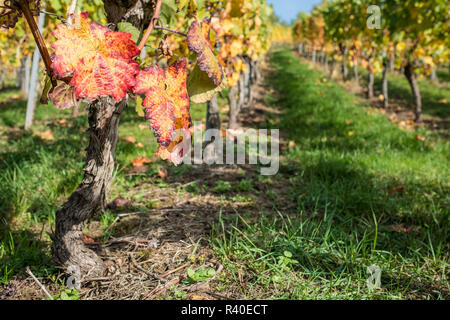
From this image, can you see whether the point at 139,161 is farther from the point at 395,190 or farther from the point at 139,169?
the point at 395,190

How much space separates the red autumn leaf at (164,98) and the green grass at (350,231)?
920 mm

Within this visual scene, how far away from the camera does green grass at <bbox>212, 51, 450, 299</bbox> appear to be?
1577 millimetres

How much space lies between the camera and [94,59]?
84cm

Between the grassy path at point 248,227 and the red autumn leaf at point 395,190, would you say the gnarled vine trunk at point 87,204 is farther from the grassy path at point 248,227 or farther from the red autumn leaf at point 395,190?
the red autumn leaf at point 395,190

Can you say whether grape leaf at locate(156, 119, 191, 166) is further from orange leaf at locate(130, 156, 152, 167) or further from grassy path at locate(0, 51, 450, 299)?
orange leaf at locate(130, 156, 152, 167)

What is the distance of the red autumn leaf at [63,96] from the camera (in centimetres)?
95

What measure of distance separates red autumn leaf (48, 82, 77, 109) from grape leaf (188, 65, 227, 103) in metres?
0.36

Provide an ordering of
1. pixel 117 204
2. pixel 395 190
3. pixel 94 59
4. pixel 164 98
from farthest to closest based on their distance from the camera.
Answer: pixel 395 190 < pixel 117 204 < pixel 164 98 < pixel 94 59

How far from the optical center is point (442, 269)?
1751mm

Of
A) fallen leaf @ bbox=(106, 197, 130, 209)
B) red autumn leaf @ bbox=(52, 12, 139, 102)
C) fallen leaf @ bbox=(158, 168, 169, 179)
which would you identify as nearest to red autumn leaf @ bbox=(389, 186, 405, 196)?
fallen leaf @ bbox=(158, 168, 169, 179)

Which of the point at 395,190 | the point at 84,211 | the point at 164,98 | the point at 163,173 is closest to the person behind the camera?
the point at 164,98

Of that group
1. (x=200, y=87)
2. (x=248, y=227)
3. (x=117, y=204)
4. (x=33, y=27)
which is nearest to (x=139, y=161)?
(x=117, y=204)

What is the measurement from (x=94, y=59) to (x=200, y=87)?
0.38 m

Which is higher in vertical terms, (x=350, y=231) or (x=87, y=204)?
(x=87, y=204)
